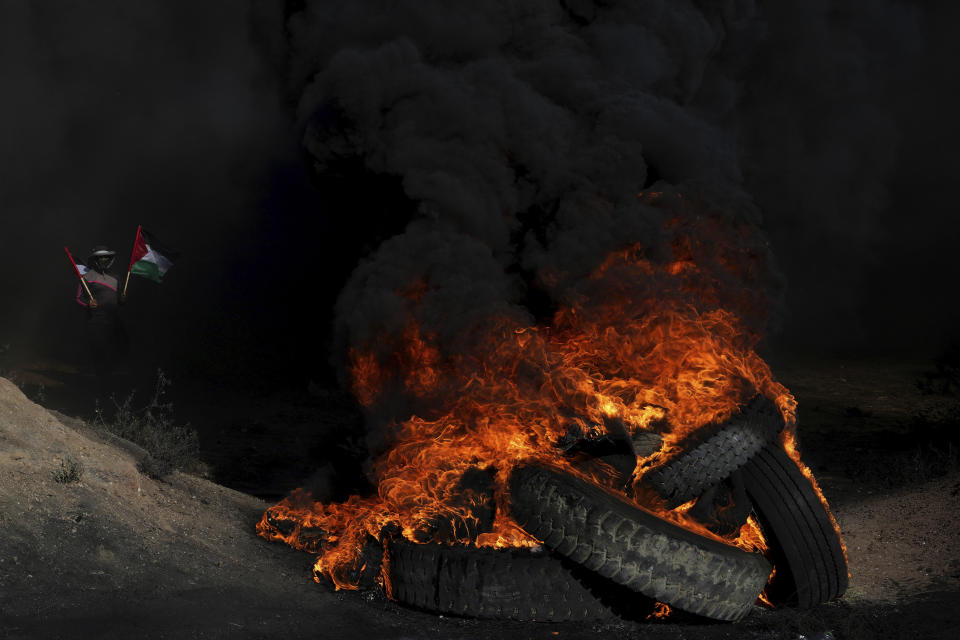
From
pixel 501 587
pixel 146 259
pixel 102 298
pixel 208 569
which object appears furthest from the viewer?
pixel 102 298

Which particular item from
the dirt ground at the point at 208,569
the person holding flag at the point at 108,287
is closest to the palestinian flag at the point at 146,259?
the person holding flag at the point at 108,287

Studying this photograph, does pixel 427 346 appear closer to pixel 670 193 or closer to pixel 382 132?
pixel 382 132

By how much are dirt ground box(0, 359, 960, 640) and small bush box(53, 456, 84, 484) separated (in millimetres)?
47

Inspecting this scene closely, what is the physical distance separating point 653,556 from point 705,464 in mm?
1029

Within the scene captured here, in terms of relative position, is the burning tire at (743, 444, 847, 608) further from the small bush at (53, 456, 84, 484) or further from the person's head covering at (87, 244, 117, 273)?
the person's head covering at (87, 244, 117, 273)

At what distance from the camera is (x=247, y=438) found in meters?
10.5

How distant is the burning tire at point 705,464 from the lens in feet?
17.2

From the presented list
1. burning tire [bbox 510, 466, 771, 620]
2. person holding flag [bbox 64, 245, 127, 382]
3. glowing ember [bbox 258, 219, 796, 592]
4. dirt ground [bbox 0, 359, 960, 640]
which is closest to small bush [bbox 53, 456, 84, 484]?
dirt ground [bbox 0, 359, 960, 640]

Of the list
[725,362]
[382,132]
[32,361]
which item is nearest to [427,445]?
[725,362]

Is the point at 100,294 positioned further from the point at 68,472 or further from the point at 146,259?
the point at 68,472

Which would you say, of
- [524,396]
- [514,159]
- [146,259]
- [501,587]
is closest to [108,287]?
[146,259]

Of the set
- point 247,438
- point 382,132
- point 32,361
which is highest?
point 382,132

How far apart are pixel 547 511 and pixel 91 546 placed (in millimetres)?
2792

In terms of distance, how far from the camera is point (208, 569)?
15.9 ft
